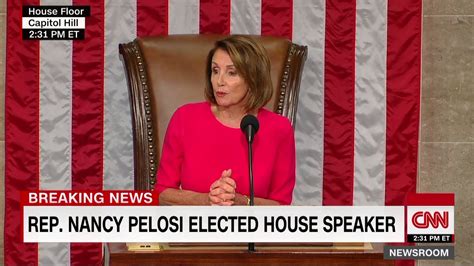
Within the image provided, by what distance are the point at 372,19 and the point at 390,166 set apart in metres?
0.68

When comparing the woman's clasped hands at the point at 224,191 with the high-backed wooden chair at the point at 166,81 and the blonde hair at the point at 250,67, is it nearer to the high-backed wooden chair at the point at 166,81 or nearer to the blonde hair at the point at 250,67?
the blonde hair at the point at 250,67

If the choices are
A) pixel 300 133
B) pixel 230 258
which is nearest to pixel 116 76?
pixel 300 133

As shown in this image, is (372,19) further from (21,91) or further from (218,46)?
(21,91)

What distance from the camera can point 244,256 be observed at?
3049mm

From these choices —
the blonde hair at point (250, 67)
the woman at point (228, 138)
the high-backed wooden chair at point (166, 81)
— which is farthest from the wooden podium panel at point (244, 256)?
the high-backed wooden chair at point (166, 81)

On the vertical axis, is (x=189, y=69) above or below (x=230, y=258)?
above

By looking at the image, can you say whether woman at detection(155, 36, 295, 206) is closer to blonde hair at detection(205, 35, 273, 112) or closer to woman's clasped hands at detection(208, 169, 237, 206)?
blonde hair at detection(205, 35, 273, 112)

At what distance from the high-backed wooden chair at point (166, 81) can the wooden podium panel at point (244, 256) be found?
156 cm

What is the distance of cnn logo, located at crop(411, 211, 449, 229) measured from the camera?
11.9ft

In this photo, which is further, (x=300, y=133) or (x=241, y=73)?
(x=300, y=133)

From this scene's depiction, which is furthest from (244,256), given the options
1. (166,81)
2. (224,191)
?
(166,81)

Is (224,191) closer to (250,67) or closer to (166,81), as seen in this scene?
(250,67)

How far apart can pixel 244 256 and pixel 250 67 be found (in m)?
1.22

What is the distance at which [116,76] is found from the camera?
516 cm
